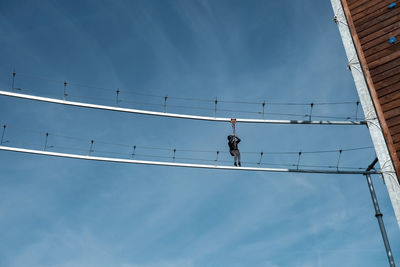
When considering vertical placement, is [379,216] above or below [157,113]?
below

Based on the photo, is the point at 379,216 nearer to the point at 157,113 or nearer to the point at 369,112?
the point at 369,112

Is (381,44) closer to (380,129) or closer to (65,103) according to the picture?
(380,129)

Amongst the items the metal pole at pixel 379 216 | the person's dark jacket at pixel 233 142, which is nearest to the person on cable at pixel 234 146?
the person's dark jacket at pixel 233 142

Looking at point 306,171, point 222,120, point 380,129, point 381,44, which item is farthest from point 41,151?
point 381,44

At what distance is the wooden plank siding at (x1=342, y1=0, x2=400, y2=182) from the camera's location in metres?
13.4

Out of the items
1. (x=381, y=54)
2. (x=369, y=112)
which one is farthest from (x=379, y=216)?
(x=381, y=54)

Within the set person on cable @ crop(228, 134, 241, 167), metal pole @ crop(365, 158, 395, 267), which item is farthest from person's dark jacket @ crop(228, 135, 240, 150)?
metal pole @ crop(365, 158, 395, 267)

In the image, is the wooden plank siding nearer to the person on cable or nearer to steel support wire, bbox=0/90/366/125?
steel support wire, bbox=0/90/366/125

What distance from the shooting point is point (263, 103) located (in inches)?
693

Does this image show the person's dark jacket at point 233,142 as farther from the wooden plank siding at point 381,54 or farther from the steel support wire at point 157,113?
the wooden plank siding at point 381,54

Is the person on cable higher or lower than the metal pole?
higher

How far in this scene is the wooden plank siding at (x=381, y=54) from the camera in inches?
529

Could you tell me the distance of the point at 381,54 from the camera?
14484 mm

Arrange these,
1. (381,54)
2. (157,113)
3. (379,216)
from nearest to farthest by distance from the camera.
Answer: (381,54) < (157,113) < (379,216)
